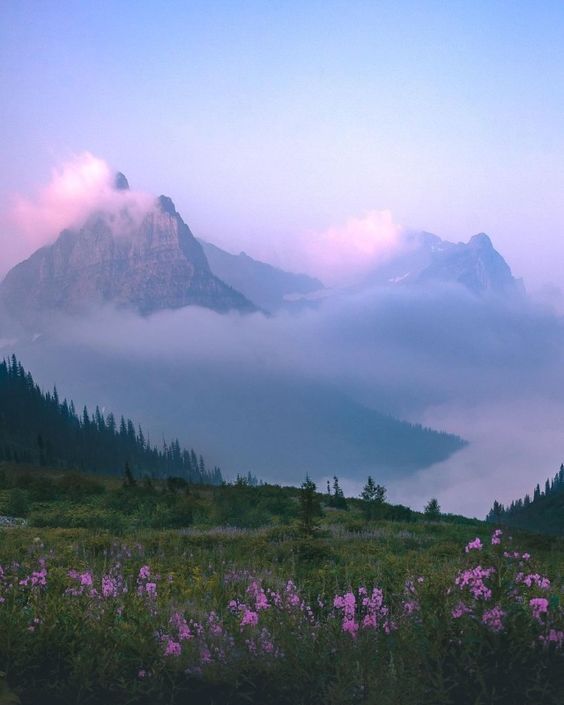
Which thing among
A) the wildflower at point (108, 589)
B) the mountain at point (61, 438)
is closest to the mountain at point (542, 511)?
the mountain at point (61, 438)

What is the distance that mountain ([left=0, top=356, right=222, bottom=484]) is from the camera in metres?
122

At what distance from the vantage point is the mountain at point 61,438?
121688 millimetres

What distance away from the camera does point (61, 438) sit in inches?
5290

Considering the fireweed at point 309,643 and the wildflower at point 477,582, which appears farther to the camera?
the wildflower at point 477,582

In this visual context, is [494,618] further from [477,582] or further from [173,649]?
[173,649]

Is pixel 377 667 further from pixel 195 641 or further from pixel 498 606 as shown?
pixel 195 641

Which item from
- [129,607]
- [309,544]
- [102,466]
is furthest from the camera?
[102,466]

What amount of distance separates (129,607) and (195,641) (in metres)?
1.58

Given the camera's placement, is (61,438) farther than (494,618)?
Yes

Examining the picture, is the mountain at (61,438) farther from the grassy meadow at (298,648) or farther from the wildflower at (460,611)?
the wildflower at (460,611)

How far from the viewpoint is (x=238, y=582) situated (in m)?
10.2

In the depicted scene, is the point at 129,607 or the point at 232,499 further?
the point at 232,499

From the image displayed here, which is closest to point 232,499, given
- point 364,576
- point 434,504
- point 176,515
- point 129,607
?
point 176,515

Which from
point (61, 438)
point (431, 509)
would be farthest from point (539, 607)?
point (61, 438)
